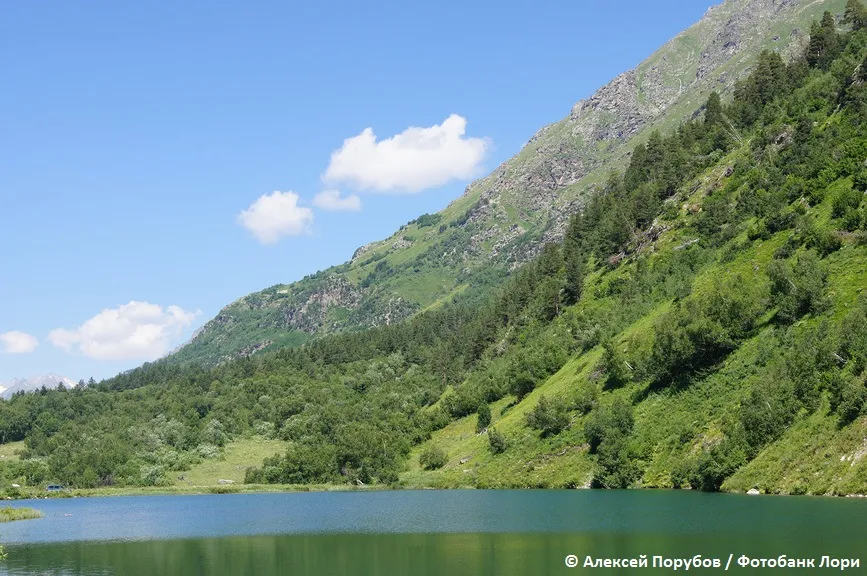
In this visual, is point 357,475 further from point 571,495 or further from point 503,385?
point 571,495

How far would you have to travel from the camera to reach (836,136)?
14650 cm

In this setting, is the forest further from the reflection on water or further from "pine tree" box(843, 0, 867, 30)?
the reflection on water

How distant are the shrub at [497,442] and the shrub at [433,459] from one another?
19.7 meters

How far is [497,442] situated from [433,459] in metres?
24.1

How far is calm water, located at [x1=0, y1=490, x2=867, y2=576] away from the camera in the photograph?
182ft

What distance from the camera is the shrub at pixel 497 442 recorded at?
143250 mm

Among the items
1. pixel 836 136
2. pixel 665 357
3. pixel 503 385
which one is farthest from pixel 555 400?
pixel 836 136

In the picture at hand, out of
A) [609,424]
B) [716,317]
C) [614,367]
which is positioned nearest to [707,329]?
[716,317]

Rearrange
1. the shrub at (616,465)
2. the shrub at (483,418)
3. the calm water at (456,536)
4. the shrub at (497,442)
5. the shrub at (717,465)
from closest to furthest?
1. the calm water at (456,536)
2. the shrub at (717,465)
3. the shrub at (616,465)
4. the shrub at (497,442)
5. the shrub at (483,418)

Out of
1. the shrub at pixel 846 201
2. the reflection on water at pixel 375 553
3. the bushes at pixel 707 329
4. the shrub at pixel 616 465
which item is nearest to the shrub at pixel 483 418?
the bushes at pixel 707 329

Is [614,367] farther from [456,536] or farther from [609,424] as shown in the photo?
[456,536]

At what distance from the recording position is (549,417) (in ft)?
445

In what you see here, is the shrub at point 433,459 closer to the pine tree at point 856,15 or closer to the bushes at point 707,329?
the bushes at point 707,329

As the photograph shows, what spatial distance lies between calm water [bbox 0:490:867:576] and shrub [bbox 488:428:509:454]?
2798cm
